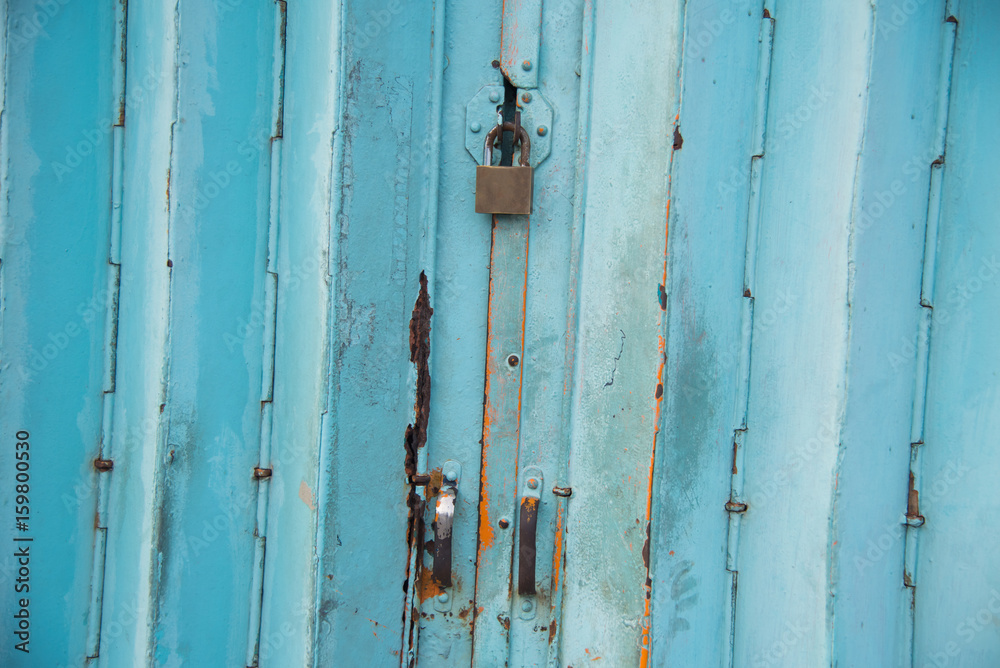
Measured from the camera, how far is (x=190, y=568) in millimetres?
1263

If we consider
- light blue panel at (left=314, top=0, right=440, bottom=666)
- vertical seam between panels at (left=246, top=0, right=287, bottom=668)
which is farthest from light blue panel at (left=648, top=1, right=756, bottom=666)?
vertical seam between panels at (left=246, top=0, right=287, bottom=668)

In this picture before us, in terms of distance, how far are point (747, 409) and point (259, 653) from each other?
1.31 meters

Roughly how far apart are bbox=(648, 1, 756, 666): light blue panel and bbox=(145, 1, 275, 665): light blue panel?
0.97 m

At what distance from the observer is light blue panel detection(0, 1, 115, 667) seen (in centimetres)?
123

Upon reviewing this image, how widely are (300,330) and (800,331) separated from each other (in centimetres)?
116

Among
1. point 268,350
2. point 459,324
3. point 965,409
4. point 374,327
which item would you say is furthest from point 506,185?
point 965,409

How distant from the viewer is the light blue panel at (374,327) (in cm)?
120

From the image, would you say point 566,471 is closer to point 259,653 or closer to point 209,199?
point 259,653

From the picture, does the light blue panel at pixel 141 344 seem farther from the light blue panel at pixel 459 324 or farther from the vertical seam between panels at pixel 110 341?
the light blue panel at pixel 459 324

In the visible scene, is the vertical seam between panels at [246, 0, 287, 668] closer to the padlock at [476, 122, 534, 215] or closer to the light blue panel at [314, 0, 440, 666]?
the light blue panel at [314, 0, 440, 666]

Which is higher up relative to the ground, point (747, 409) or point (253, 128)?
point (253, 128)

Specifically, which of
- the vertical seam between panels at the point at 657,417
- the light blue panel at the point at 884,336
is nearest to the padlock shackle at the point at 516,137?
the vertical seam between panels at the point at 657,417

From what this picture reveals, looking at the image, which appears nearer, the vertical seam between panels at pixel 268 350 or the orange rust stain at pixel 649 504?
the orange rust stain at pixel 649 504

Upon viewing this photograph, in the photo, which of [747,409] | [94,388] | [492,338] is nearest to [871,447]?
[747,409]
